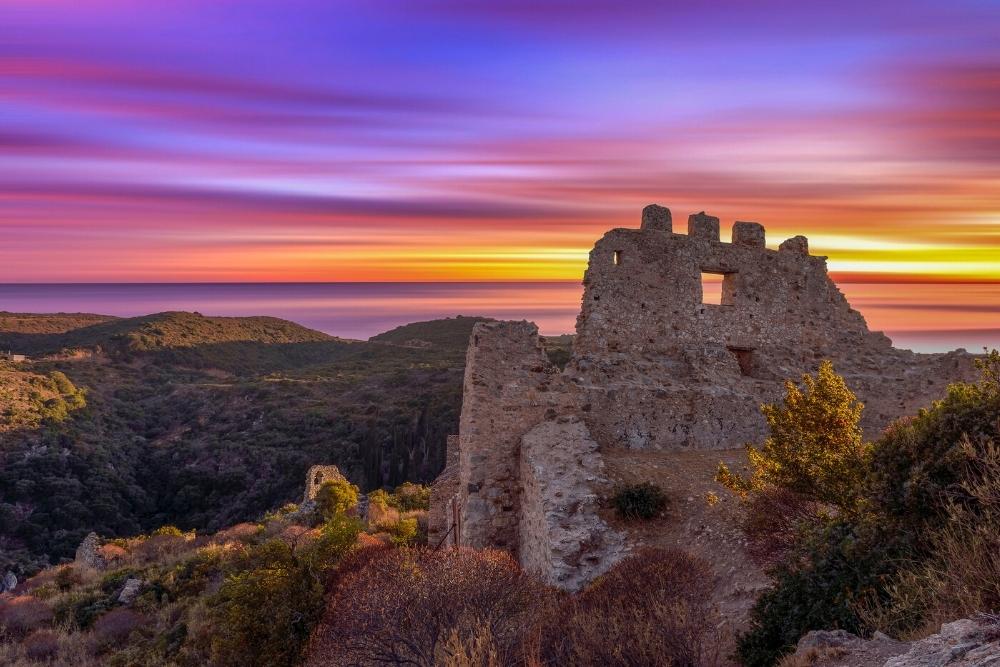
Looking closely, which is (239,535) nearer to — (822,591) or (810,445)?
(810,445)

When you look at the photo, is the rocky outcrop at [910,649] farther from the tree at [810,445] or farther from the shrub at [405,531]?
the shrub at [405,531]

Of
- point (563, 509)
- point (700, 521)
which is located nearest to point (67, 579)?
point (563, 509)

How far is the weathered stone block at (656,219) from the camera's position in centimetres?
1249

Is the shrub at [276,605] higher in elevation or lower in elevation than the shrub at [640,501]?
lower

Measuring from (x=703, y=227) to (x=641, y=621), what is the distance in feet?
30.7

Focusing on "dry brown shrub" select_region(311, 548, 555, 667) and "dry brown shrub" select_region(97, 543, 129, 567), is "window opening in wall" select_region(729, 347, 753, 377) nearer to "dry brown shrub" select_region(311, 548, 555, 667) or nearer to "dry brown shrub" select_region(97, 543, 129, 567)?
"dry brown shrub" select_region(311, 548, 555, 667)

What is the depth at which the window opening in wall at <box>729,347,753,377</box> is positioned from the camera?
44.0ft

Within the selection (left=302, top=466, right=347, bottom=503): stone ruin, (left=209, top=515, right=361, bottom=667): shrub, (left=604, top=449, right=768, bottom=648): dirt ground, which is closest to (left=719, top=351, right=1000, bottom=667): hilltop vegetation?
(left=604, top=449, right=768, bottom=648): dirt ground

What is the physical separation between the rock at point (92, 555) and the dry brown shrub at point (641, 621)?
2108 cm

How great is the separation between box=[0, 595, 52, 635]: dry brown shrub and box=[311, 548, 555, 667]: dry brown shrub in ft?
39.0

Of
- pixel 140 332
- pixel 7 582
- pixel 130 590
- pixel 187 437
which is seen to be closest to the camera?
pixel 130 590

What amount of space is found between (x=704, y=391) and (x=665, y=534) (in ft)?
10.7

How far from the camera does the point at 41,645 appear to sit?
44.5 ft

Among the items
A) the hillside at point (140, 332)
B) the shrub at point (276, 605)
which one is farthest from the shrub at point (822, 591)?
the hillside at point (140, 332)
